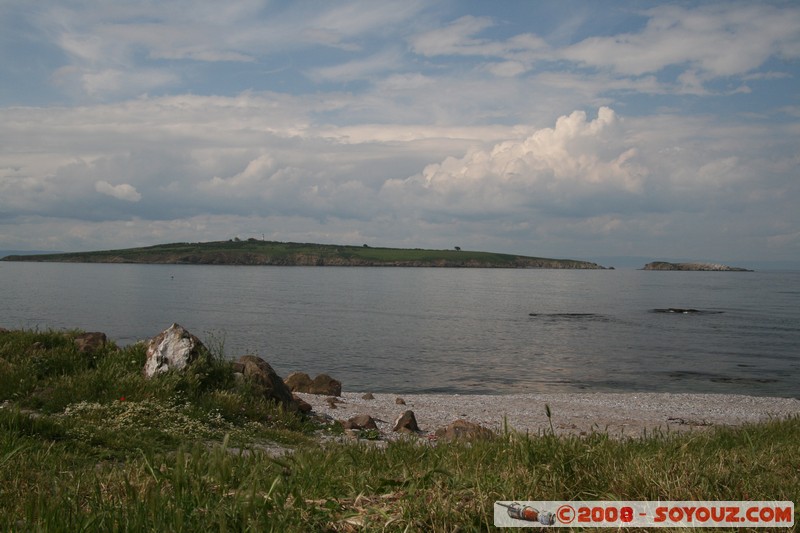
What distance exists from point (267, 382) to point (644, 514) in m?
11.0

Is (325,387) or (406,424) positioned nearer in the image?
(406,424)

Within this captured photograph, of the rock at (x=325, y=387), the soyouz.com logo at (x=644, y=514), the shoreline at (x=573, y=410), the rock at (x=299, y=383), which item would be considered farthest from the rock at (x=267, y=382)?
the soyouz.com logo at (x=644, y=514)

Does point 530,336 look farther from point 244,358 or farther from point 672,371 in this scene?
point 244,358

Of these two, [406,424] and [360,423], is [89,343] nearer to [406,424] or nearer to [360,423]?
[360,423]

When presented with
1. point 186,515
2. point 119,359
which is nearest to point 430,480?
point 186,515

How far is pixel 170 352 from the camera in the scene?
13148 millimetres

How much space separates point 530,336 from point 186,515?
46.1 metres

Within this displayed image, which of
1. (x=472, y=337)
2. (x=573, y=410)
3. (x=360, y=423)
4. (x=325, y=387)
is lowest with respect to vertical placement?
(x=472, y=337)

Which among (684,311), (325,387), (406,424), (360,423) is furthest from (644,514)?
(684,311)

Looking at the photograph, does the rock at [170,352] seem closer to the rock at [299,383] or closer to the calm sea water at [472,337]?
the calm sea water at [472,337]

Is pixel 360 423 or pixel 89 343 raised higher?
pixel 89 343

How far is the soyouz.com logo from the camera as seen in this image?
3.99 m

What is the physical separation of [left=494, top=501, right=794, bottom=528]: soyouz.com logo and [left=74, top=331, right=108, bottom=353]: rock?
1264cm

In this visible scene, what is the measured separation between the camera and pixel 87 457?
26.2 ft
